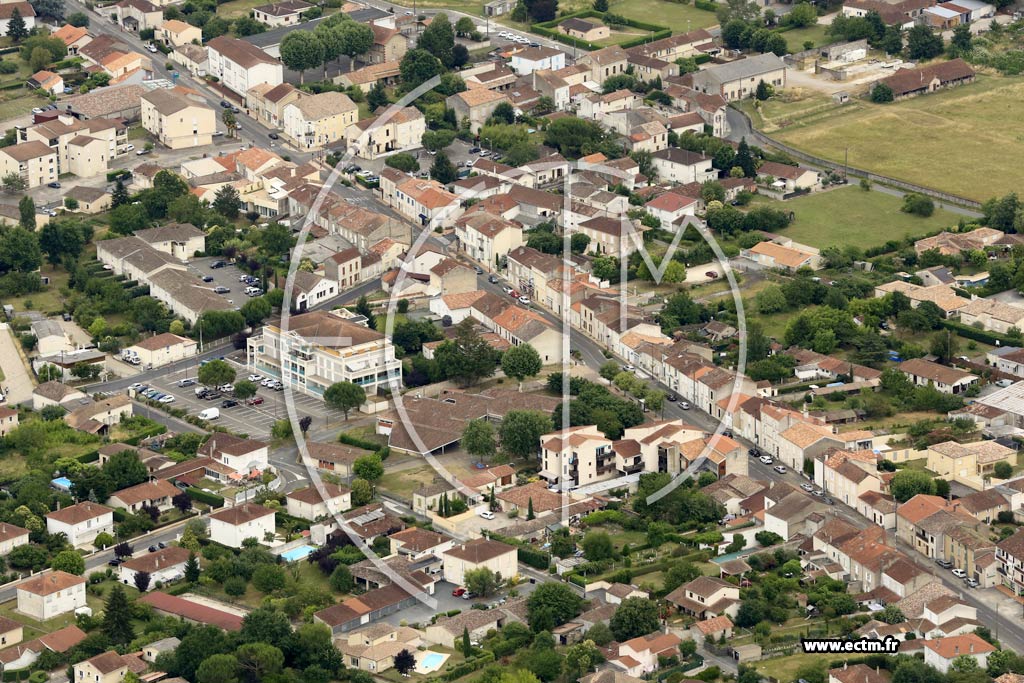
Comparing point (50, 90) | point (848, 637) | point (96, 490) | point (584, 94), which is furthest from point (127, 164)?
point (848, 637)

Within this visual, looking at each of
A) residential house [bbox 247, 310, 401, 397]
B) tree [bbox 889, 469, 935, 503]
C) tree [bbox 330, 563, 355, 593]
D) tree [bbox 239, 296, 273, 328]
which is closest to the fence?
tree [bbox 889, 469, 935, 503]

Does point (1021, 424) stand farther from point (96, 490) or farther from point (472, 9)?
point (472, 9)

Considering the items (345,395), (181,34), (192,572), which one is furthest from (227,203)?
(192,572)

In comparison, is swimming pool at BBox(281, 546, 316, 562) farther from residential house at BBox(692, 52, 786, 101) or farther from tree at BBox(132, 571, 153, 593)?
residential house at BBox(692, 52, 786, 101)

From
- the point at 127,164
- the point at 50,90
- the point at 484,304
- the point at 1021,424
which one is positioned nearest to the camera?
the point at 1021,424

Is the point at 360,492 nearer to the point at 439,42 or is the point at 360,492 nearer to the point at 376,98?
the point at 376,98

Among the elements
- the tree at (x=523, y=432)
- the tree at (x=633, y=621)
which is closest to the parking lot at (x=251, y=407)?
the tree at (x=523, y=432)

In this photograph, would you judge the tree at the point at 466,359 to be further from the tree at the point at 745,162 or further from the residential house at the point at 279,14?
the residential house at the point at 279,14
